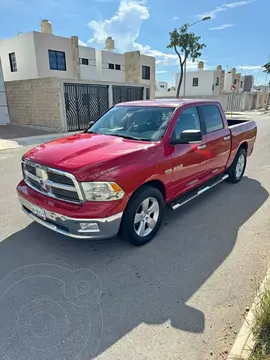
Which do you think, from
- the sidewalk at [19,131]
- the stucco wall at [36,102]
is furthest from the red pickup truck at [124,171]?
the stucco wall at [36,102]

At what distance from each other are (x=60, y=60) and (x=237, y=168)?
2381cm

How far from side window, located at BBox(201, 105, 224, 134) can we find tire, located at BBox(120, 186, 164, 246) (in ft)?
6.07

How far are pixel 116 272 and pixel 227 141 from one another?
345 cm

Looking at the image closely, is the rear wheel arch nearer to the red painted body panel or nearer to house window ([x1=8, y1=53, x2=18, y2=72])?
the red painted body panel

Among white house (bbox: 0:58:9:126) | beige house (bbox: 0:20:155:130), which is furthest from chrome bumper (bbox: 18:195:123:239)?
white house (bbox: 0:58:9:126)

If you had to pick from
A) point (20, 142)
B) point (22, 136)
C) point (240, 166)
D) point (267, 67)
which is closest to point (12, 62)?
point (22, 136)

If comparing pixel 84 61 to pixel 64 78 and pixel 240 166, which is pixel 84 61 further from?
pixel 240 166

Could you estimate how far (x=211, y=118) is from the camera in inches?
190

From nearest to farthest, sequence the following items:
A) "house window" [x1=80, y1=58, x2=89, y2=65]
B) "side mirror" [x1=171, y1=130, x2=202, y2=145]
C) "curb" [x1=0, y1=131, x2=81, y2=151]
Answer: "side mirror" [x1=171, y1=130, x2=202, y2=145]
"curb" [x1=0, y1=131, x2=81, y2=151]
"house window" [x1=80, y1=58, x2=89, y2=65]

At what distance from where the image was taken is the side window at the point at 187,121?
3816 millimetres

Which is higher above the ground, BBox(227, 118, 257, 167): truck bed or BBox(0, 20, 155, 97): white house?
BBox(0, 20, 155, 97): white house

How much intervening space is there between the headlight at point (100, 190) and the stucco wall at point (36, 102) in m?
13.4

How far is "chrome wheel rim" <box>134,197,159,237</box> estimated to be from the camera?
Result: 10.9ft

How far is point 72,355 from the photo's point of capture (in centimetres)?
200
